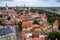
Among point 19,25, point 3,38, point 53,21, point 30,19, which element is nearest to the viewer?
point 3,38

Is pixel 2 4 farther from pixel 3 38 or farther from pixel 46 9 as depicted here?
pixel 3 38

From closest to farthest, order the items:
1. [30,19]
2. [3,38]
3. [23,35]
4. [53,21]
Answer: [3,38], [23,35], [53,21], [30,19]

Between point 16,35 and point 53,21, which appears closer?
point 16,35

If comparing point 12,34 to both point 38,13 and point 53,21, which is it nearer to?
point 53,21

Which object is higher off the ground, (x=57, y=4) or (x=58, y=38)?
(x=57, y=4)

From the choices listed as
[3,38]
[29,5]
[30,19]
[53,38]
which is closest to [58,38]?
[53,38]

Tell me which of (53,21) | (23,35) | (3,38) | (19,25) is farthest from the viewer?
(53,21)

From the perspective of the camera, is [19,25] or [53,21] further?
[53,21]

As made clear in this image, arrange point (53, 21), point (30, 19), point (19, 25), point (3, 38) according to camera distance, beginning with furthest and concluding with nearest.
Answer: point (30, 19)
point (53, 21)
point (19, 25)
point (3, 38)

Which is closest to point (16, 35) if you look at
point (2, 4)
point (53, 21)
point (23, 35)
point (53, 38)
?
point (23, 35)
